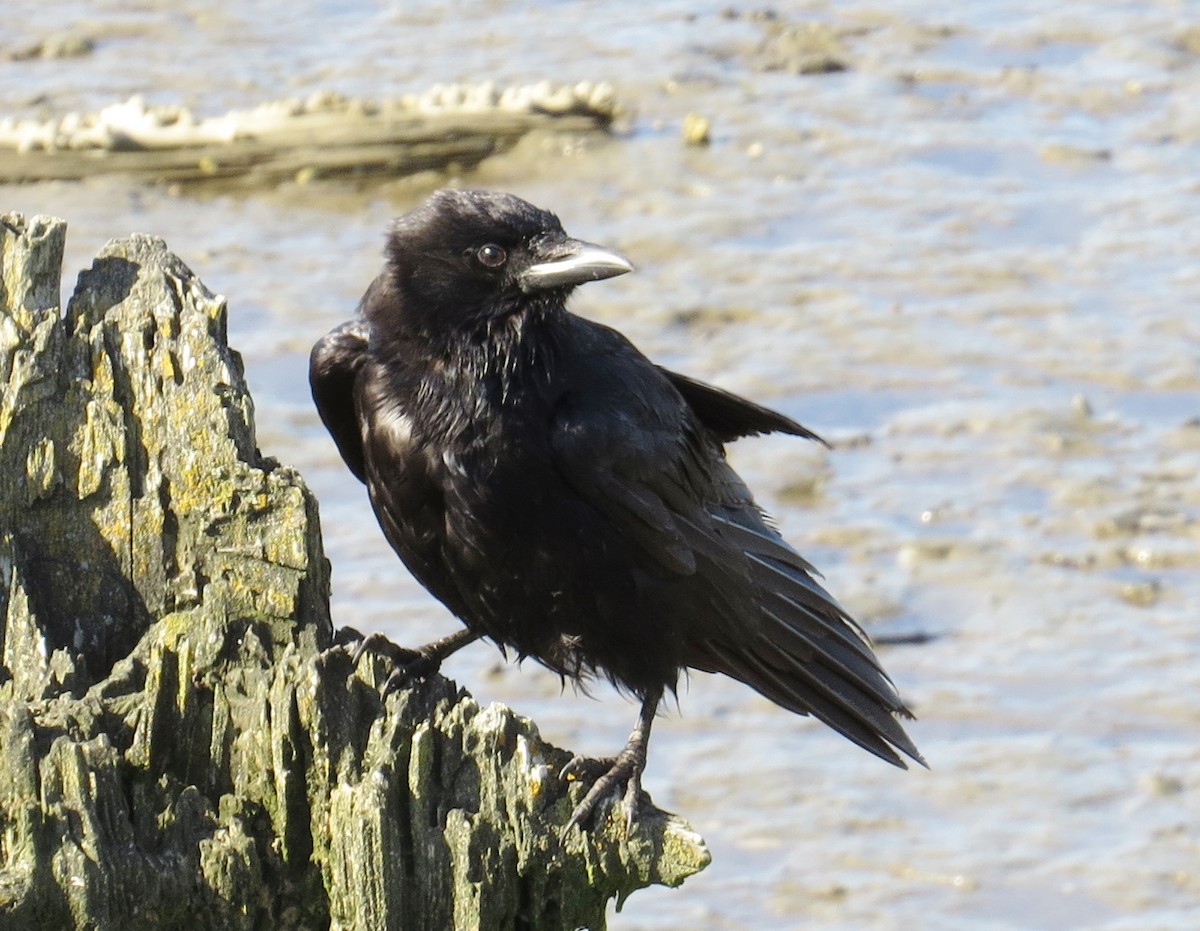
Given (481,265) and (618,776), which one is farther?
(481,265)

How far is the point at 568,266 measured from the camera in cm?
500

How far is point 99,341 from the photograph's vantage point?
440cm

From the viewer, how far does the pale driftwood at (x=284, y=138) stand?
11203 millimetres

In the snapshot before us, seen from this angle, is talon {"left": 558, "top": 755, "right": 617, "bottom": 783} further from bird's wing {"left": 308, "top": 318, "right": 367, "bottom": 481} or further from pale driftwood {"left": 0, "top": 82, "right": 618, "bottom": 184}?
pale driftwood {"left": 0, "top": 82, "right": 618, "bottom": 184}

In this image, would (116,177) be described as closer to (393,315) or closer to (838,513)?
(838,513)

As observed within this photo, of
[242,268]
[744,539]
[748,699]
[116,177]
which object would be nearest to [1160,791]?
[748,699]

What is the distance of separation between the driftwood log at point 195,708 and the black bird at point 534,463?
0.56m

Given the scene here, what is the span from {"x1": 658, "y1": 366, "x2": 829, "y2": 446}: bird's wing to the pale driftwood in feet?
18.2

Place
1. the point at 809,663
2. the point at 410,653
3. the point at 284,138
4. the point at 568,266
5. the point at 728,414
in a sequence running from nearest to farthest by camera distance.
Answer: the point at 568,266
the point at 410,653
the point at 809,663
the point at 728,414
the point at 284,138

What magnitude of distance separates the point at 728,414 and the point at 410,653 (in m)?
1.20

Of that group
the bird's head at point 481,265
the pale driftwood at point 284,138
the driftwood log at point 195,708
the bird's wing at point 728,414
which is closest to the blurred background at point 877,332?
the pale driftwood at point 284,138

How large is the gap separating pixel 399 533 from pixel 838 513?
11.5 feet

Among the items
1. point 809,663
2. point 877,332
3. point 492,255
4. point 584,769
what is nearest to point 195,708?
point 584,769

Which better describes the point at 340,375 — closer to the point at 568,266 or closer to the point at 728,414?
the point at 568,266
